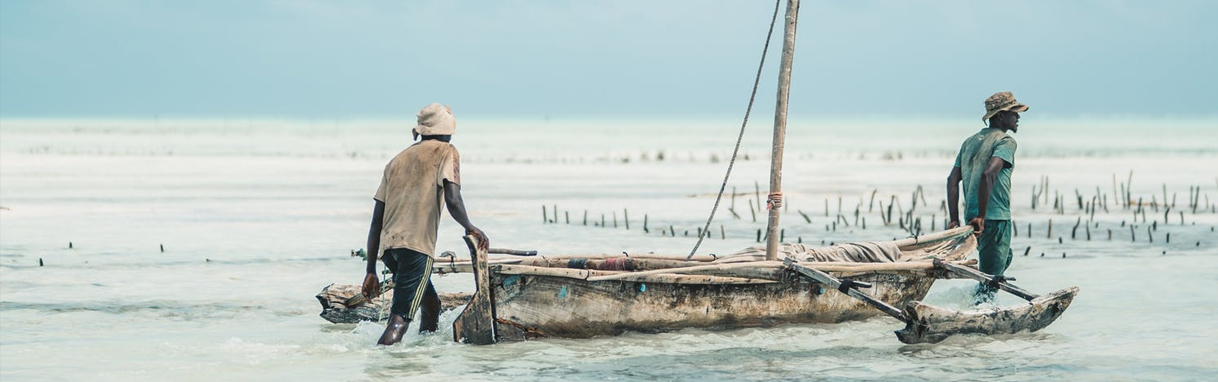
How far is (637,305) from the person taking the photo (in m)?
7.13

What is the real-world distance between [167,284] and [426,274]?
3863 mm

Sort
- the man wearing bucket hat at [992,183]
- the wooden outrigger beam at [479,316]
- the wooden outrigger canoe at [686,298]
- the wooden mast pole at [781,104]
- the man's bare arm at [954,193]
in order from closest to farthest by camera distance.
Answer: the wooden outrigger beam at [479,316] < the wooden outrigger canoe at [686,298] < the wooden mast pole at [781,104] < the man wearing bucket hat at [992,183] < the man's bare arm at [954,193]

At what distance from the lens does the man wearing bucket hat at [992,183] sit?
8.03 m

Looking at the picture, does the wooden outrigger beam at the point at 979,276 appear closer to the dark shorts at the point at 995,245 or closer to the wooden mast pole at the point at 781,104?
the dark shorts at the point at 995,245

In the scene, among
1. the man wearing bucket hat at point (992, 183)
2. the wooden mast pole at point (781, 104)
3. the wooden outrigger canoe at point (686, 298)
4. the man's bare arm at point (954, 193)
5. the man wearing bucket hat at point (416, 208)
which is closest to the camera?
the man wearing bucket hat at point (416, 208)

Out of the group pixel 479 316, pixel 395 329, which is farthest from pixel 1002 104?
pixel 395 329

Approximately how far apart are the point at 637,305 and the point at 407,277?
1.21 meters

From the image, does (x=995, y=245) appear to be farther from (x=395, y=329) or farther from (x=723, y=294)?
(x=395, y=329)

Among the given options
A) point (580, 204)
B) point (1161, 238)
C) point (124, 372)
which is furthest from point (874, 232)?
point (124, 372)

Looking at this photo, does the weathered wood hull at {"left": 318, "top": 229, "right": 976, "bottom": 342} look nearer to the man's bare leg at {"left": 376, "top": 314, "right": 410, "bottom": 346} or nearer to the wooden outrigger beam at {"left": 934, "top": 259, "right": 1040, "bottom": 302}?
the wooden outrigger beam at {"left": 934, "top": 259, "right": 1040, "bottom": 302}

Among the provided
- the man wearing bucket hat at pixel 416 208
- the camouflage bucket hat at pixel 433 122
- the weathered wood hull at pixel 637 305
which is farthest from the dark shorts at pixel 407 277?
the camouflage bucket hat at pixel 433 122

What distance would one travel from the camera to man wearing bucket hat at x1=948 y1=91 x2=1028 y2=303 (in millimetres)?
8031

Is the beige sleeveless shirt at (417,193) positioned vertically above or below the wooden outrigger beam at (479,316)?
above

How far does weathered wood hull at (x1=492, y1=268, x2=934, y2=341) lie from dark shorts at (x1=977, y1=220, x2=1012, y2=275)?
776 mm
